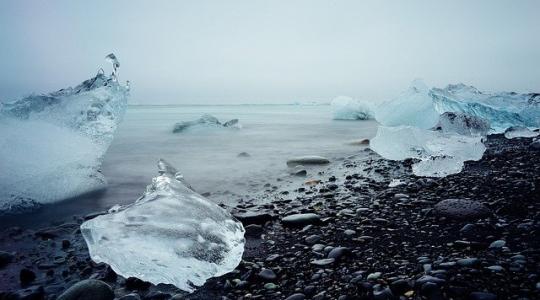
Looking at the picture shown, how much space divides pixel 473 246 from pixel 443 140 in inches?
156

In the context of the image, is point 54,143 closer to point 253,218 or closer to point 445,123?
point 253,218

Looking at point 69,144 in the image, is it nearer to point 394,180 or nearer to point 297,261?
point 297,261

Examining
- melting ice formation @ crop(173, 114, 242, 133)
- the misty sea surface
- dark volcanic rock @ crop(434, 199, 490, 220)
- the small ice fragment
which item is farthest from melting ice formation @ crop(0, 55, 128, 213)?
melting ice formation @ crop(173, 114, 242, 133)

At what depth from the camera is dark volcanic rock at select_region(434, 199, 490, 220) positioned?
2803 mm

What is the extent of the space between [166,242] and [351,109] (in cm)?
1802

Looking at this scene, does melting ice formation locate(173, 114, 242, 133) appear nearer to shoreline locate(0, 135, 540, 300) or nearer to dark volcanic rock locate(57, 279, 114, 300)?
shoreline locate(0, 135, 540, 300)

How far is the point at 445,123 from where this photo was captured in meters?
8.61

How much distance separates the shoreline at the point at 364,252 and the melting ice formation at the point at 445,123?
149 cm

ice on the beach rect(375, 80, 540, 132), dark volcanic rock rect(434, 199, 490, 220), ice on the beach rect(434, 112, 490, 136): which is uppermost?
ice on the beach rect(375, 80, 540, 132)

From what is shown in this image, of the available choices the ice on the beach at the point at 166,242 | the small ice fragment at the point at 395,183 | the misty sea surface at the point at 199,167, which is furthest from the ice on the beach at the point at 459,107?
the ice on the beach at the point at 166,242

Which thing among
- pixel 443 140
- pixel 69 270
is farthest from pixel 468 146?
pixel 69 270

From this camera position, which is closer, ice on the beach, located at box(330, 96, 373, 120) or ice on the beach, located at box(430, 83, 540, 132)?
ice on the beach, located at box(430, 83, 540, 132)

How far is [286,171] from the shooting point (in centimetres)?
594

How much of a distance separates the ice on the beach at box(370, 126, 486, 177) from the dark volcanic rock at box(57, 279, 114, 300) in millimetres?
4265
